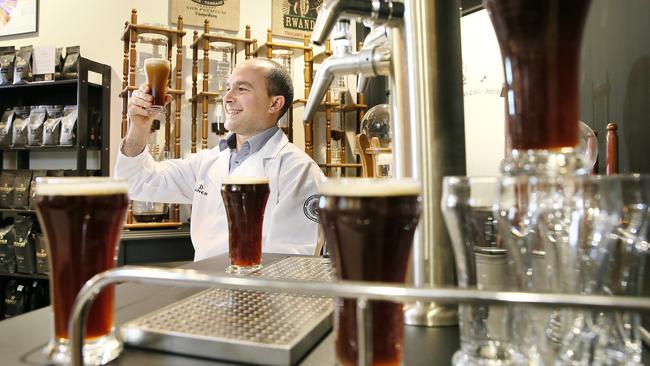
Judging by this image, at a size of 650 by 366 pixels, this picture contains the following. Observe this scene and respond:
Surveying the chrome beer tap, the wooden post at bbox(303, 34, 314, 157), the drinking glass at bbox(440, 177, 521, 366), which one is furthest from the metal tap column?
the wooden post at bbox(303, 34, 314, 157)

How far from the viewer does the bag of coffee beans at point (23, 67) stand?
2957 mm

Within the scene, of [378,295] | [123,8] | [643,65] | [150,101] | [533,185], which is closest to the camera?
[378,295]

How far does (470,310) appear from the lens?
1.50 ft

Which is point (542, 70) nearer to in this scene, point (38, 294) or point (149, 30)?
point (149, 30)

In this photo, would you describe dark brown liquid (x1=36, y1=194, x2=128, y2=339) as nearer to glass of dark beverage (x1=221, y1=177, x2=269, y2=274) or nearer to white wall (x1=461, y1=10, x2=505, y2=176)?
glass of dark beverage (x1=221, y1=177, x2=269, y2=274)

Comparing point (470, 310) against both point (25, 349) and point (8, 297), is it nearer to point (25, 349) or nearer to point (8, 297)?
point (25, 349)

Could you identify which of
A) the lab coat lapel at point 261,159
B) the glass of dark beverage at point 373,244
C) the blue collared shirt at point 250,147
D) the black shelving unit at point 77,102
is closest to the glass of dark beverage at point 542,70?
the glass of dark beverage at point 373,244

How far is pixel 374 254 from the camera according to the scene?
16.4 inches

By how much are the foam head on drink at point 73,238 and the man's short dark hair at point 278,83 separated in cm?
176

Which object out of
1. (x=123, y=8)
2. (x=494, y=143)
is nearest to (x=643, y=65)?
(x=494, y=143)

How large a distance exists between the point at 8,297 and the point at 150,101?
2.02 metres

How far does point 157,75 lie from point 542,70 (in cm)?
128

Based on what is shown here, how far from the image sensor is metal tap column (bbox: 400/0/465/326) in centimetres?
61

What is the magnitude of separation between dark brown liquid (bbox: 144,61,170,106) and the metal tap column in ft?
3.38
